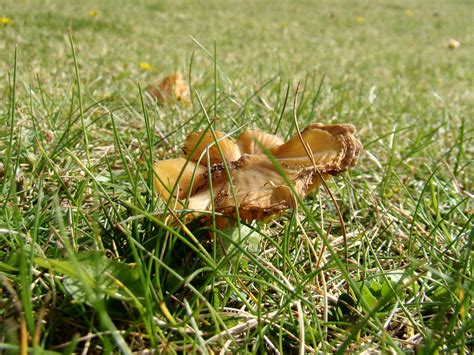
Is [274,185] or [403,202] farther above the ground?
[274,185]

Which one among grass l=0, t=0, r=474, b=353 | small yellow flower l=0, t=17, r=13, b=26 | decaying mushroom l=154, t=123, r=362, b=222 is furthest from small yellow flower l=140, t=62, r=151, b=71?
decaying mushroom l=154, t=123, r=362, b=222

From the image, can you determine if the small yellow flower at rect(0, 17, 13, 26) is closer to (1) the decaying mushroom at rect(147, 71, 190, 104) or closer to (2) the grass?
(2) the grass

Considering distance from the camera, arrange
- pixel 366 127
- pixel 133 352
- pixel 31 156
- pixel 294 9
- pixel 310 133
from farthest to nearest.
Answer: pixel 294 9 → pixel 366 127 → pixel 31 156 → pixel 310 133 → pixel 133 352

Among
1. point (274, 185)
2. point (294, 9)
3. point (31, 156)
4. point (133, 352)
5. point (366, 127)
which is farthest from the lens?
point (294, 9)

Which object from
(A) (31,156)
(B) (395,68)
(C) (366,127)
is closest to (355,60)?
(B) (395,68)

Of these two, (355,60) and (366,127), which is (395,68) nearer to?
(355,60)

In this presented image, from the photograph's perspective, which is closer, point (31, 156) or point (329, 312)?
point (329, 312)
